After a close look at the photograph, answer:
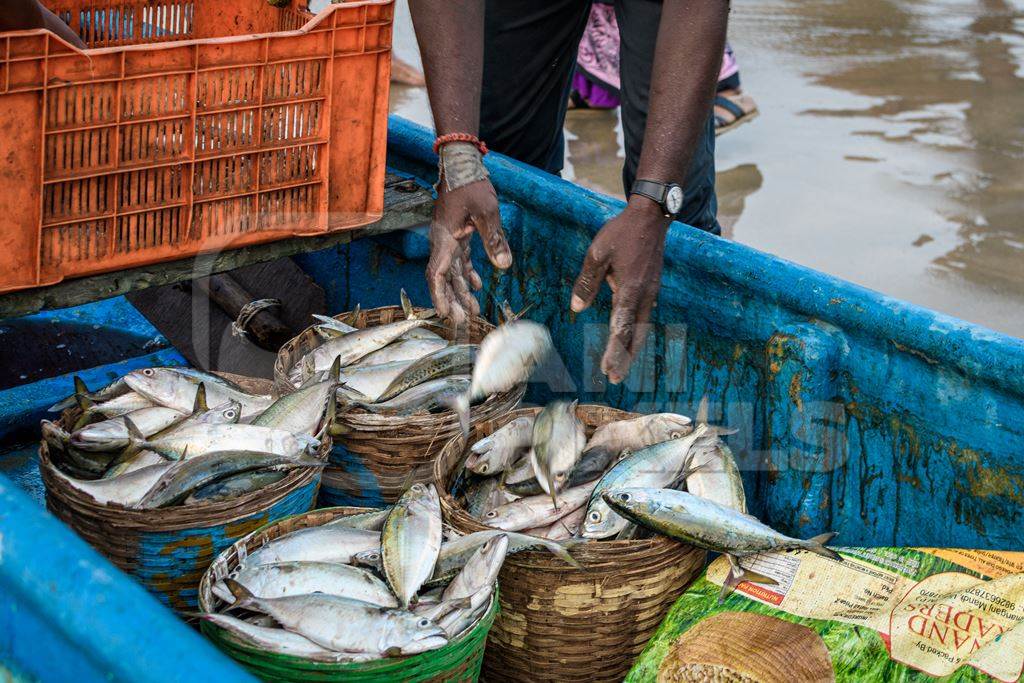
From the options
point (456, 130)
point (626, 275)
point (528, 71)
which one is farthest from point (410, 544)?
point (528, 71)

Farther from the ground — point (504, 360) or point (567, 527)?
point (504, 360)

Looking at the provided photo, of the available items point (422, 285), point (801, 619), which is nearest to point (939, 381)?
point (801, 619)

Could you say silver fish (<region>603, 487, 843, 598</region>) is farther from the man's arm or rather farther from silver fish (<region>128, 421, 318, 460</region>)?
silver fish (<region>128, 421, 318, 460</region>)

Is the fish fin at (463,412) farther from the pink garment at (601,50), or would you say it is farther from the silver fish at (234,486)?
the pink garment at (601,50)

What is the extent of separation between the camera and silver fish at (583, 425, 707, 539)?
2.47 meters

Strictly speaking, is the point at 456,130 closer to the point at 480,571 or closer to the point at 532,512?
the point at 532,512

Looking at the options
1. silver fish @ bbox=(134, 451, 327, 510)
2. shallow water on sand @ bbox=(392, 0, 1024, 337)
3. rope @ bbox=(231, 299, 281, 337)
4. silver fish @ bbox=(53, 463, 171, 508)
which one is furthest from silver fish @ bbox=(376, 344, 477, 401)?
shallow water on sand @ bbox=(392, 0, 1024, 337)

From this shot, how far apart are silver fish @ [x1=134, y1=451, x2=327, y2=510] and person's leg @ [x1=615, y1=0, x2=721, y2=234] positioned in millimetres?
1533

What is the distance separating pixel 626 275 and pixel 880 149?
199 inches

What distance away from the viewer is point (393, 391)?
117 inches

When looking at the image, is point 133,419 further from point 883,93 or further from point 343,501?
point 883,93

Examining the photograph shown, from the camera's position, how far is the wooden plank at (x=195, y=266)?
2.75m

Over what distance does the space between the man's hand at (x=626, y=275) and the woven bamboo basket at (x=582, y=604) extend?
459 mm

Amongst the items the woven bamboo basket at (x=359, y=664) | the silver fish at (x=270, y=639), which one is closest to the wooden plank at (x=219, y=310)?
the woven bamboo basket at (x=359, y=664)
